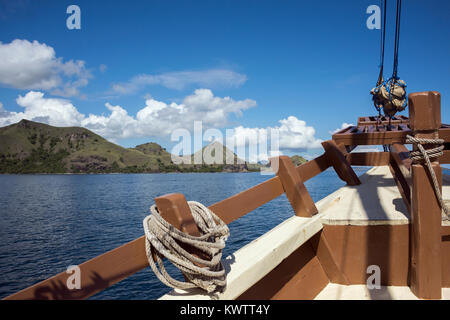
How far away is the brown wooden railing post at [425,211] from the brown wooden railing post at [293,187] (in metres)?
1.03

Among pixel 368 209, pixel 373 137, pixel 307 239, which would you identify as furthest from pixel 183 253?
pixel 373 137

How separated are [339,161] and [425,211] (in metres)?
2.39

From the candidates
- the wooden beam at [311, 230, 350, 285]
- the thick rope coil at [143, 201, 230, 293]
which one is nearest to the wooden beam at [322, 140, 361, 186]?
the wooden beam at [311, 230, 350, 285]

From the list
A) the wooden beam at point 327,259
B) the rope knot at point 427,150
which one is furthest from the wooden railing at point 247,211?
the wooden beam at point 327,259

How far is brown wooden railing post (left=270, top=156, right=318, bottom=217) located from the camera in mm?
3354

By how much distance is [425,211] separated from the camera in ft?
8.46

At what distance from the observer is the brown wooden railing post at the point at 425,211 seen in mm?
2432

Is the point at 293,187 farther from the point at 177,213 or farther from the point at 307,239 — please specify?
the point at 177,213

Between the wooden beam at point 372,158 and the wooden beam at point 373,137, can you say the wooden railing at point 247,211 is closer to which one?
the wooden beam at point 373,137

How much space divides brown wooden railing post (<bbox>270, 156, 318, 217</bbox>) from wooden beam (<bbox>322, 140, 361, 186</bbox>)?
1.57 metres

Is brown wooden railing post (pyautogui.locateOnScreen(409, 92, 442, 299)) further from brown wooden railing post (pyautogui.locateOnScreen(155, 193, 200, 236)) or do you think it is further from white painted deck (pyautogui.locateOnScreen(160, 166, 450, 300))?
brown wooden railing post (pyautogui.locateOnScreen(155, 193, 200, 236))

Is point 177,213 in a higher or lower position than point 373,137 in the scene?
lower

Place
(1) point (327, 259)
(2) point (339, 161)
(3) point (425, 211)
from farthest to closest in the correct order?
(2) point (339, 161)
(1) point (327, 259)
(3) point (425, 211)
